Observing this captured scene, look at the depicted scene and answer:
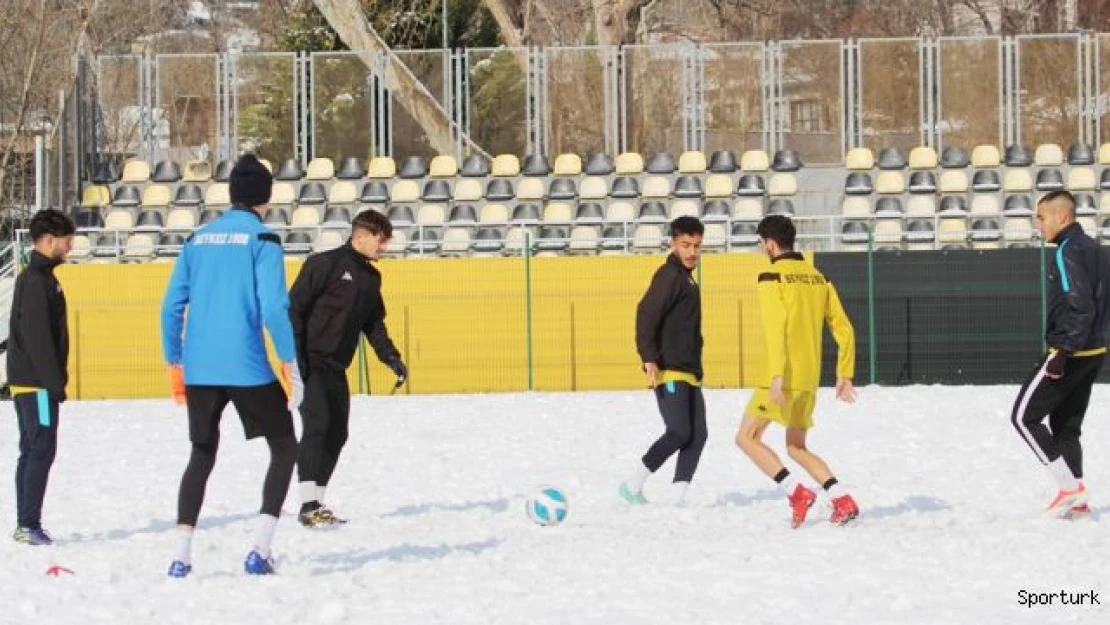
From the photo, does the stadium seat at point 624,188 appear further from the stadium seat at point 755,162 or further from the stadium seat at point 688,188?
the stadium seat at point 755,162

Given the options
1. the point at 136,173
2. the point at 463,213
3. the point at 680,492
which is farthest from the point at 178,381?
the point at 136,173

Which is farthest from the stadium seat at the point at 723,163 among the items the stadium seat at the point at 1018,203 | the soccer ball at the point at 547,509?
the soccer ball at the point at 547,509

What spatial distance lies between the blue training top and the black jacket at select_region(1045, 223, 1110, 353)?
4.30 meters

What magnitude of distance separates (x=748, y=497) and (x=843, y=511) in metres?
1.70

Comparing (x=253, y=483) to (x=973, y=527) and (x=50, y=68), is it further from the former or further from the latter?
(x=50, y=68)

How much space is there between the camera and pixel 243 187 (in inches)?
354

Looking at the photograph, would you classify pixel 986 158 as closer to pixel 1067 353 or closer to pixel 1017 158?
pixel 1017 158

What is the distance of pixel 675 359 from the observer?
→ 11.7 meters

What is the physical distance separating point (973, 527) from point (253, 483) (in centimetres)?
519

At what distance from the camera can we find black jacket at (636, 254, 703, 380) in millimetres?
11664

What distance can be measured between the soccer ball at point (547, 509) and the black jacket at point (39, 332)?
100 inches

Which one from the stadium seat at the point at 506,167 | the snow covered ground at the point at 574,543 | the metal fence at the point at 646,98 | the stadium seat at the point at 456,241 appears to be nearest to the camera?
the snow covered ground at the point at 574,543

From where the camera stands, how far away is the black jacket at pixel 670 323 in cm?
1166

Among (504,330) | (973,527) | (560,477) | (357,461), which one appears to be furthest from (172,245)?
(973,527)
